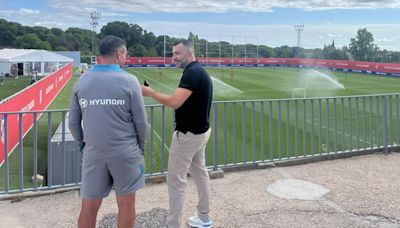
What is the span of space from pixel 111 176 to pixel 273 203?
2435 mm

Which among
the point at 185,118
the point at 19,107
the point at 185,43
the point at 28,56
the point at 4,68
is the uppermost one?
the point at 28,56

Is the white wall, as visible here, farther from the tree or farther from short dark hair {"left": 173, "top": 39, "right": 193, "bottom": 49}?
the tree

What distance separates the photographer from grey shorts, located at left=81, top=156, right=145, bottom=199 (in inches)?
123

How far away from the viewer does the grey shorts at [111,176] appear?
313 cm

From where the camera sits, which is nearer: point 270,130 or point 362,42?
point 270,130

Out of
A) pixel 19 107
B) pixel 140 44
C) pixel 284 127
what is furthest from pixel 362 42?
pixel 19 107

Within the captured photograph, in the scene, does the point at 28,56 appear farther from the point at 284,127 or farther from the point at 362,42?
the point at 362,42

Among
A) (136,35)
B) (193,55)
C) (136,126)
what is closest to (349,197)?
(193,55)

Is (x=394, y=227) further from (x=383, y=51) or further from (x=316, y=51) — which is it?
(x=316, y=51)

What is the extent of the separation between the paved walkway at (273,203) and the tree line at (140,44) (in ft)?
242

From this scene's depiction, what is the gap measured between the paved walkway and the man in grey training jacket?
46.2 inches

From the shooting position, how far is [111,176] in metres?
3.23

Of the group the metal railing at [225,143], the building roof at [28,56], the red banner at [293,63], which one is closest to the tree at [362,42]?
the red banner at [293,63]

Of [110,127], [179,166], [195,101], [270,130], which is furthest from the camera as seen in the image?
[270,130]
